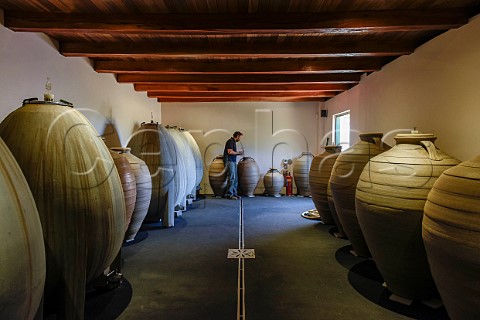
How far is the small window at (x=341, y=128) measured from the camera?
20.5 feet

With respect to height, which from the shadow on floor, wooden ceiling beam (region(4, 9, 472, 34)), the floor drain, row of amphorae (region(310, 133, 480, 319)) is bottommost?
the shadow on floor

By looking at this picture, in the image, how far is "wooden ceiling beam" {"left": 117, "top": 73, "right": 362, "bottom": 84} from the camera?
194 inches

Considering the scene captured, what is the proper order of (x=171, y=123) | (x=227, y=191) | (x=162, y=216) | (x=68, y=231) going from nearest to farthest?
(x=68, y=231), (x=162, y=216), (x=227, y=191), (x=171, y=123)

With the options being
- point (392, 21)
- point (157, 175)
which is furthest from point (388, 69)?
point (157, 175)

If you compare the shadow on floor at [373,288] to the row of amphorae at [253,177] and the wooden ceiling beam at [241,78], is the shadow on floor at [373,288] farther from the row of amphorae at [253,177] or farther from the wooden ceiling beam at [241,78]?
the row of amphorae at [253,177]

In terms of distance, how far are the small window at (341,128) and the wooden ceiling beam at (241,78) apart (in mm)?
1254

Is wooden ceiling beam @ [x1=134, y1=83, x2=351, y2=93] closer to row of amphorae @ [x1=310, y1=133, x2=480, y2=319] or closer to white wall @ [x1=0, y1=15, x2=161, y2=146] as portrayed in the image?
white wall @ [x1=0, y1=15, x2=161, y2=146]

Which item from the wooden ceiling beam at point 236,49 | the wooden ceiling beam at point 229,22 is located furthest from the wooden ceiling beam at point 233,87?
the wooden ceiling beam at point 229,22

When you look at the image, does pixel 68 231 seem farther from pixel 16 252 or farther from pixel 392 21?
pixel 392 21

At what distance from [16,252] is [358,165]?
9.56 ft

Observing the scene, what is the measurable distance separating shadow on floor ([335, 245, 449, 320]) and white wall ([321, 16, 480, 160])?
127cm

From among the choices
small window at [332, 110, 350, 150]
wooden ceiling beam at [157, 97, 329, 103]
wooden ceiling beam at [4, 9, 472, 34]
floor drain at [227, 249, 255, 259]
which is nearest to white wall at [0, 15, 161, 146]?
wooden ceiling beam at [4, 9, 472, 34]

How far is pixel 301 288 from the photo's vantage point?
8.57ft

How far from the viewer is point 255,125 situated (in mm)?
7793
